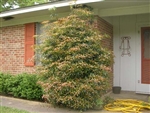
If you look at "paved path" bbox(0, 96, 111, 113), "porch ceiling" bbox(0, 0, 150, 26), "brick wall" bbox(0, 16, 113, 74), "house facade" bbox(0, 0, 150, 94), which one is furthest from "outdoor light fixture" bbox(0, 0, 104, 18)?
"paved path" bbox(0, 96, 111, 113)

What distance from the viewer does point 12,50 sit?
8047 millimetres

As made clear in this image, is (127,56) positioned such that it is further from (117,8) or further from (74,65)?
(74,65)

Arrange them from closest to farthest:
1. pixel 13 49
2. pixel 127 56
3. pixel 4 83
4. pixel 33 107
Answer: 1. pixel 33 107
2. pixel 4 83
3. pixel 127 56
4. pixel 13 49

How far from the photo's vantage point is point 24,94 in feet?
20.7

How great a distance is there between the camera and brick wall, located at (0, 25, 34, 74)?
7773 mm

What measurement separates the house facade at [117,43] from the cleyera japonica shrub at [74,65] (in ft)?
4.41

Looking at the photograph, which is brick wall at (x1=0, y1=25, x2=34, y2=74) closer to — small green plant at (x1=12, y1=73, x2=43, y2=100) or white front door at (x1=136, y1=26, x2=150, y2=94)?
small green plant at (x1=12, y1=73, x2=43, y2=100)

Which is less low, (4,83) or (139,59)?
(139,59)

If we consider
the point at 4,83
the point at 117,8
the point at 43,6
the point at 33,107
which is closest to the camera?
the point at 33,107

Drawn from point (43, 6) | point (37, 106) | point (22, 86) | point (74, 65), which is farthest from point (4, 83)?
point (74, 65)

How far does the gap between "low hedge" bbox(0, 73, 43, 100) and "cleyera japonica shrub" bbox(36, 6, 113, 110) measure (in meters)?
0.97

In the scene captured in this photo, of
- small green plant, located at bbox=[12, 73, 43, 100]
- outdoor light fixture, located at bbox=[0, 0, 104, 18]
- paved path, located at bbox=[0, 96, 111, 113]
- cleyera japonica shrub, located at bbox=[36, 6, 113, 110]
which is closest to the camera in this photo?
cleyera japonica shrub, located at bbox=[36, 6, 113, 110]

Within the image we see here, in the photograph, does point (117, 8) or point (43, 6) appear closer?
point (117, 8)

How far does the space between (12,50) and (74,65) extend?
419cm
